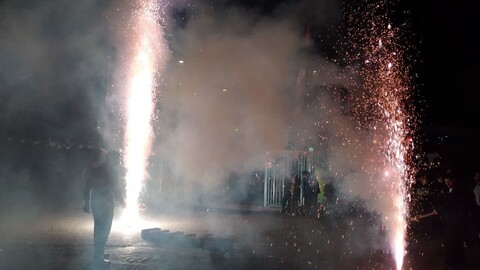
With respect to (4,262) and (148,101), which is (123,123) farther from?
(4,262)

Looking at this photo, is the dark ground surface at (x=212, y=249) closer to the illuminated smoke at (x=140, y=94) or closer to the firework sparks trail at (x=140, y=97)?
the firework sparks trail at (x=140, y=97)

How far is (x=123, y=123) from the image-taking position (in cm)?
1146

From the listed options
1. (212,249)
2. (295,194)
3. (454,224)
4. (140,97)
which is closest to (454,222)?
(454,224)

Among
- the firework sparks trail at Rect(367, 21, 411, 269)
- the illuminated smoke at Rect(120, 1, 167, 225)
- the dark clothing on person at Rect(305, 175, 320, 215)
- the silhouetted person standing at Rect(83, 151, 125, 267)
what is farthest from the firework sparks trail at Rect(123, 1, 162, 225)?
the dark clothing on person at Rect(305, 175, 320, 215)

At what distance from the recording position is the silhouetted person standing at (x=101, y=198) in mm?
5371

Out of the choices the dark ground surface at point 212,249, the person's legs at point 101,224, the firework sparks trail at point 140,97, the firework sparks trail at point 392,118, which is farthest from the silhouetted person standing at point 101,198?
the firework sparks trail at point 392,118

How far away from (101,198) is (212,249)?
6.41 ft

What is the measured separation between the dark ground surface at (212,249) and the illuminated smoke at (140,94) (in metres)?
1.98

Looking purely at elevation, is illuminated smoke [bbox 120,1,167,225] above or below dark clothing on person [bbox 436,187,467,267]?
above

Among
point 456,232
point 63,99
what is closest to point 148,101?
point 63,99

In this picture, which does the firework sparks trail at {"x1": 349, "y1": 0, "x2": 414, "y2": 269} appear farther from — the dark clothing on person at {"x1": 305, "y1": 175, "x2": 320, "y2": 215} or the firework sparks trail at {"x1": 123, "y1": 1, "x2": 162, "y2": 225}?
the firework sparks trail at {"x1": 123, "y1": 1, "x2": 162, "y2": 225}

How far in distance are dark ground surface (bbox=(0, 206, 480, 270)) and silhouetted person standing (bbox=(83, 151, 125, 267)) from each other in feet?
0.88

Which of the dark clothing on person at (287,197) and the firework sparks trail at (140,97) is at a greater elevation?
the firework sparks trail at (140,97)

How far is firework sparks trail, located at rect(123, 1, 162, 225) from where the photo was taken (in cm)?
682
